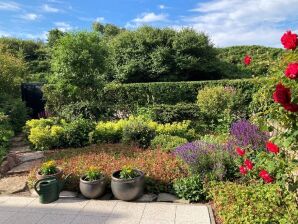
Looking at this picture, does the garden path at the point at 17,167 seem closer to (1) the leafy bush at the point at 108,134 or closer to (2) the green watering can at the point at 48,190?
(2) the green watering can at the point at 48,190

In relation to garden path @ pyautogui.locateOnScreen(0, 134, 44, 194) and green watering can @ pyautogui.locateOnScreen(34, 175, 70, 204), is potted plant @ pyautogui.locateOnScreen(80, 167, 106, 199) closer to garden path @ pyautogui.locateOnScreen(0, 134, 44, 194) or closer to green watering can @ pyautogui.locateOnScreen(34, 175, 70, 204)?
green watering can @ pyautogui.locateOnScreen(34, 175, 70, 204)

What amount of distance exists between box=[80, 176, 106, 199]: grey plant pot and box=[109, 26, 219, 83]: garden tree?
10.6 m

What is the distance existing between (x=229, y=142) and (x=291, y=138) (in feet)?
9.49

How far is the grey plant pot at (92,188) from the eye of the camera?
480 centimetres

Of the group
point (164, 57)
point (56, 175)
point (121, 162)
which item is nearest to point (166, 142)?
point (121, 162)

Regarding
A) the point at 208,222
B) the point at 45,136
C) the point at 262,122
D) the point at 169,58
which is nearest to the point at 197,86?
the point at 169,58

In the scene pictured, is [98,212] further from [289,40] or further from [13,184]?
[289,40]

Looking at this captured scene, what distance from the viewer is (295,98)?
217 centimetres

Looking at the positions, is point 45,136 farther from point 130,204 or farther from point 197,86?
point 197,86

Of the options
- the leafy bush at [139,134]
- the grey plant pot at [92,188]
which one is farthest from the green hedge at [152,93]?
the grey plant pot at [92,188]

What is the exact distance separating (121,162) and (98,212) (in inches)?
55.3

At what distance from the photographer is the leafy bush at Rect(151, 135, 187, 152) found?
20.9 feet

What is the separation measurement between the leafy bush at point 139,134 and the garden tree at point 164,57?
8082 millimetres

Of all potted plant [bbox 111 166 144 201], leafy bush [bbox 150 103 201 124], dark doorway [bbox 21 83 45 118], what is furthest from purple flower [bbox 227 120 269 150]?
dark doorway [bbox 21 83 45 118]
